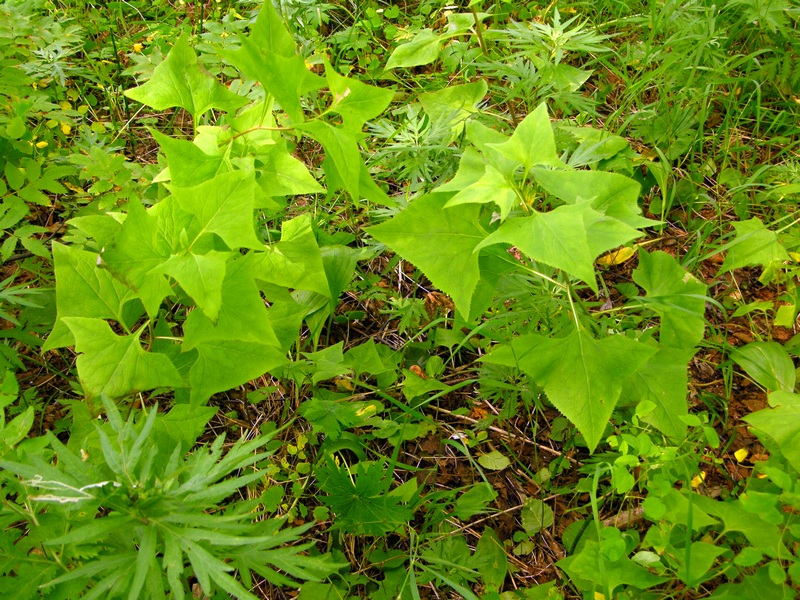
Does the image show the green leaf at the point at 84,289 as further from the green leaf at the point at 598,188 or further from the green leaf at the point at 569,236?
the green leaf at the point at 598,188

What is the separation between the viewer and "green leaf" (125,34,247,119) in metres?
1.53

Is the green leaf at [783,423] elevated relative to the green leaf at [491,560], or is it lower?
elevated

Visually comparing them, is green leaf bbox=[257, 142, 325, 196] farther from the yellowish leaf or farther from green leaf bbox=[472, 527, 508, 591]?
the yellowish leaf

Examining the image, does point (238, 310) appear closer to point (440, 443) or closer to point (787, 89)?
point (440, 443)

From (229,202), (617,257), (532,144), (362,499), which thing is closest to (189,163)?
(229,202)

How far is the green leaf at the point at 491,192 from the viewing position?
1274 mm

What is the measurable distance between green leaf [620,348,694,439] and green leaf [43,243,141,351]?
135cm

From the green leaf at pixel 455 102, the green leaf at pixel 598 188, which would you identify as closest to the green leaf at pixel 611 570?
the green leaf at pixel 598 188

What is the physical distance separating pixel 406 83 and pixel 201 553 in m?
2.43

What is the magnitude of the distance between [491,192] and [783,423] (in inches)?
39.5

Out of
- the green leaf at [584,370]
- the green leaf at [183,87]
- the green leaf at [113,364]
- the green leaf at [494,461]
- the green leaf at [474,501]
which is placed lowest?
the green leaf at [494,461]

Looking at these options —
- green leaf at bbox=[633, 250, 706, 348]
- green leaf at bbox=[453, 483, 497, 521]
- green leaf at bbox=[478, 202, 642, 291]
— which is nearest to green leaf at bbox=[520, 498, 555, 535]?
green leaf at bbox=[453, 483, 497, 521]

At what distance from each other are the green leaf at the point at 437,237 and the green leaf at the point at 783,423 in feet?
2.84

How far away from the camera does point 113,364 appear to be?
1.34 m
